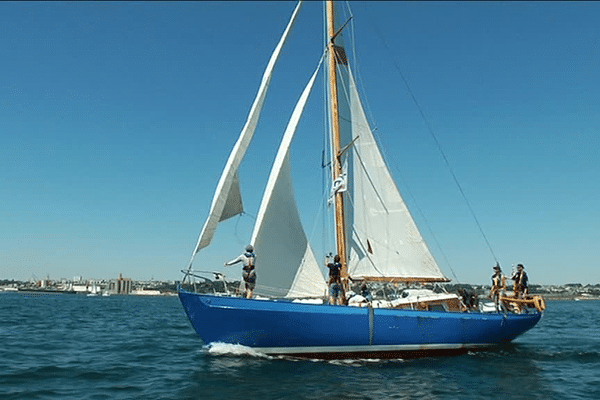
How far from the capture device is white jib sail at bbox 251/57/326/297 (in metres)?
17.2

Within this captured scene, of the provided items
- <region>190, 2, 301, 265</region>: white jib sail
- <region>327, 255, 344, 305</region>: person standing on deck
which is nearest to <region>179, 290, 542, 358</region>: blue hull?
<region>327, 255, 344, 305</region>: person standing on deck

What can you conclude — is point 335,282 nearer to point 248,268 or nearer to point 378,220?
point 248,268

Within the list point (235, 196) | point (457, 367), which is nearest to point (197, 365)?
point (235, 196)

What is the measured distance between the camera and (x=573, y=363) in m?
18.8

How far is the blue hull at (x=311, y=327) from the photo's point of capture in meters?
16.0

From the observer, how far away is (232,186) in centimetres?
1684

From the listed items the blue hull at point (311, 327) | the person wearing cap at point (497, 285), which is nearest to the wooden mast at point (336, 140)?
the blue hull at point (311, 327)

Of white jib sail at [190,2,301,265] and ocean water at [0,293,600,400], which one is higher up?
white jib sail at [190,2,301,265]

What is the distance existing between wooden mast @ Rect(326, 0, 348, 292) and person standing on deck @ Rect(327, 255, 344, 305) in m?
0.96

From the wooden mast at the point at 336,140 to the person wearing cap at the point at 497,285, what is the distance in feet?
27.4

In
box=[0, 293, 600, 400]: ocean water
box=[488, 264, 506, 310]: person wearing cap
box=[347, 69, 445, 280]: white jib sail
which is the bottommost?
box=[0, 293, 600, 400]: ocean water

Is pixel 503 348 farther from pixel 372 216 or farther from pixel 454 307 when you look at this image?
pixel 372 216

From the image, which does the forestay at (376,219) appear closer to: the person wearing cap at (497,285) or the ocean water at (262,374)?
the person wearing cap at (497,285)

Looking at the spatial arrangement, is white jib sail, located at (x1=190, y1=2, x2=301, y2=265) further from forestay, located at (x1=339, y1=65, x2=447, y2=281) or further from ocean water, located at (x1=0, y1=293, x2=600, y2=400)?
forestay, located at (x1=339, y1=65, x2=447, y2=281)
